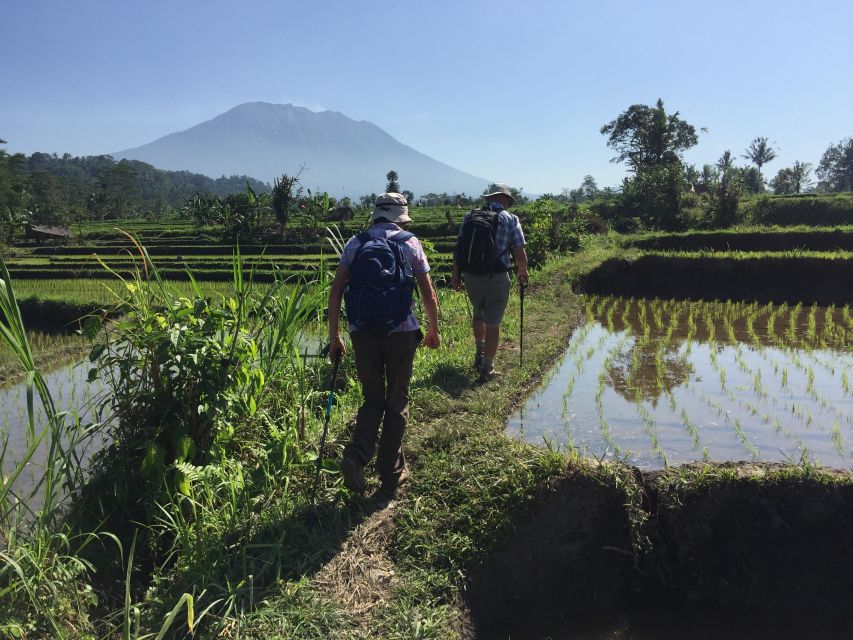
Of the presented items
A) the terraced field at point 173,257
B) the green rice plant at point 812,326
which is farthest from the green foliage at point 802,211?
the green rice plant at point 812,326

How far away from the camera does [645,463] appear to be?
140 inches

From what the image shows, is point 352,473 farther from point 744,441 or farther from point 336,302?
point 744,441

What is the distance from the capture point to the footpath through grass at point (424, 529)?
225cm

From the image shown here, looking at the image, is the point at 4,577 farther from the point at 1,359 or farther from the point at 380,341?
the point at 1,359

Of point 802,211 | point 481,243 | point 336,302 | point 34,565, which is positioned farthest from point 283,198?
point 34,565

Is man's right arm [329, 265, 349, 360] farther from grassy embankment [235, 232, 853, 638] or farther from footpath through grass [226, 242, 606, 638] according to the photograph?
grassy embankment [235, 232, 853, 638]

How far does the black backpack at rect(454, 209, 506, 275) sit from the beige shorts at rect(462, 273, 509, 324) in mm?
57

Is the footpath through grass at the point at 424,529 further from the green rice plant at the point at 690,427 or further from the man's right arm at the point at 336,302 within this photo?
the green rice plant at the point at 690,427

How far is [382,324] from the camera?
2811mm

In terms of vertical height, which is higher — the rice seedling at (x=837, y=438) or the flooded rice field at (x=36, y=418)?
the rice seedling at (x=837, y=438)

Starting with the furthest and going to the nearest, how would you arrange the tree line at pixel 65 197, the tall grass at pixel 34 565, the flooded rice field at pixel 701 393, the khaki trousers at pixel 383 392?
1. the tree line at pixel 65 197
2. the flooded rice field at pixel 701 393
3. the khaki trousers at pixel 383 392
4. the tall grass at pixel 34 565

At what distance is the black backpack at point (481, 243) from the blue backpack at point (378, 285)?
5.69ft

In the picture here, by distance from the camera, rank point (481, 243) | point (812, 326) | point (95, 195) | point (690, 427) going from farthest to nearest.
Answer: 1. point (95, 195)
2. point (812, 326)
3. point (481, 243)
4. point (690, 427)

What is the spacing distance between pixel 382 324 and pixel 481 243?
193 cm
